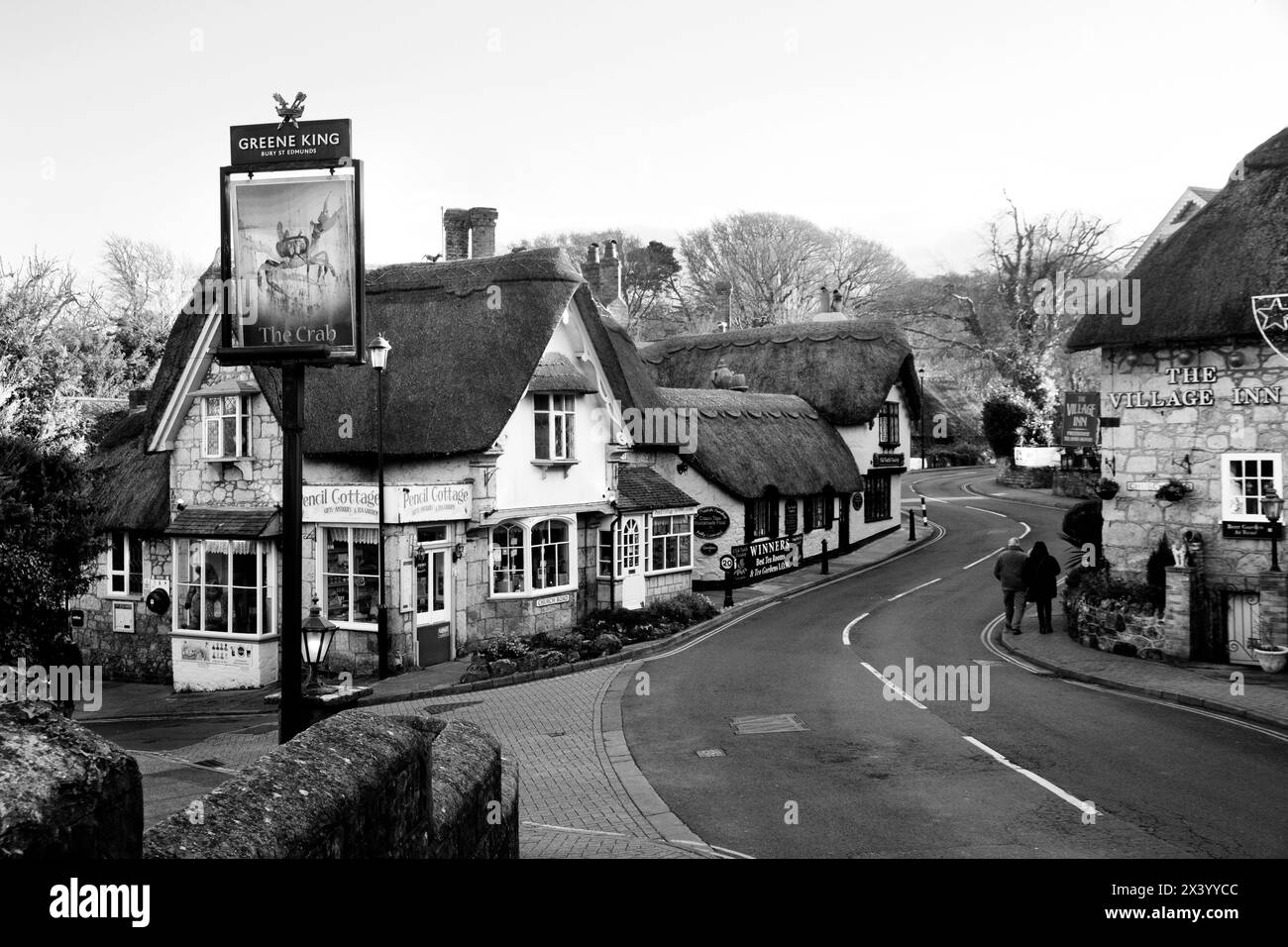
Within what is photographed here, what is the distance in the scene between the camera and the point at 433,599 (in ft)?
73.1

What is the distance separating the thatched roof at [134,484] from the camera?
80.5ft

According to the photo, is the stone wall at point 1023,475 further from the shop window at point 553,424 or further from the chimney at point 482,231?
the shop window at point 553,424

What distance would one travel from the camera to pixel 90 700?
22391mm

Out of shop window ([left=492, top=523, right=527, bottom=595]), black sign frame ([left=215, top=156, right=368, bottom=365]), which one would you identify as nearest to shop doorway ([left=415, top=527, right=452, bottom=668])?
shop window ([left=492, top=523, right=527, bottom=595])

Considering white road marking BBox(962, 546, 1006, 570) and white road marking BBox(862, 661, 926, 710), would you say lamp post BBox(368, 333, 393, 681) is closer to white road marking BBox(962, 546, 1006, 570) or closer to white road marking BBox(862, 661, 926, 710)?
white road marking BBox(862, 661, 926, 710)

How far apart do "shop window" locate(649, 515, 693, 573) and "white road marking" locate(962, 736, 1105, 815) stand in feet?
50.1

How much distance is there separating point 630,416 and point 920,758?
17497 millimetres

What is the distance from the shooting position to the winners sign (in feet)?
38.4

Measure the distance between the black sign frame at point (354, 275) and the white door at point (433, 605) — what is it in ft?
33.3

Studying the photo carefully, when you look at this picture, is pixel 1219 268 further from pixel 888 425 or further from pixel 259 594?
pixel 888 425

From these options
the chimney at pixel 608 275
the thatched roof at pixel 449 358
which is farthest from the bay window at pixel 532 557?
the chimney at pixel 608 275

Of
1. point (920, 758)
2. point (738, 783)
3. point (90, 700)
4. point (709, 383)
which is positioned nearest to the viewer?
point (738, 783)
